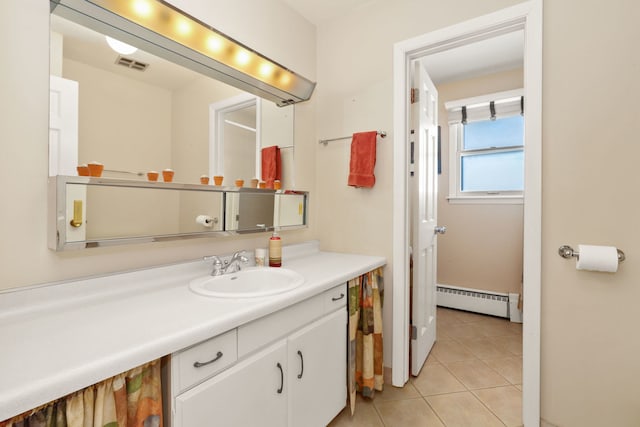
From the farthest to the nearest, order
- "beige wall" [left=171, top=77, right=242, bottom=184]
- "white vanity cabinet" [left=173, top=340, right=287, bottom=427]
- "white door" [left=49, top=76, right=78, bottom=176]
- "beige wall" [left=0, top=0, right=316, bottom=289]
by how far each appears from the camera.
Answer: "beige wall" [left=171, top=77, right=242, bottom=184] < "white door" [left=49, top=76, right=78, bottom=176] < "beige wall" [left=0, top=0, right=316, bottom=289] < "white vanity cabinet" [left=173, top=340, right=287, bottom=427]

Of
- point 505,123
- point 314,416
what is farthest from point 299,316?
point 505,123

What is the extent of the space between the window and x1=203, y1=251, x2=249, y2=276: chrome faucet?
2578 millimetres

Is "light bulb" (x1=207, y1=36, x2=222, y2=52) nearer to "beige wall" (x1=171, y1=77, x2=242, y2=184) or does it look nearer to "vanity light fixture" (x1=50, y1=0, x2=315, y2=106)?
"vanity light fixture" (x1=50, y1=0, x2=315, y2=106)

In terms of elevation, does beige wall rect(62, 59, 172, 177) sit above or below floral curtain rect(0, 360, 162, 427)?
above

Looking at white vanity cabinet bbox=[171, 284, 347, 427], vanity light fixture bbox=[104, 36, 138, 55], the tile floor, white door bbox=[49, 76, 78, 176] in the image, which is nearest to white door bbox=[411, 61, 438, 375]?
the tile floor

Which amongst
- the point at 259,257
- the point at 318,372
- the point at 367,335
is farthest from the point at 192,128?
the point at 367,335

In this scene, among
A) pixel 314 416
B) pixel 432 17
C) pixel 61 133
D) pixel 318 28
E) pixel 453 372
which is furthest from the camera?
pixel 318 28

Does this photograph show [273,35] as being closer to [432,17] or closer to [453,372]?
[432,17]

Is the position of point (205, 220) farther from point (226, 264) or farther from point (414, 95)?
point (414, 95)

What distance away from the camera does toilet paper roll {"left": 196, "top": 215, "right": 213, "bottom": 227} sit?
1.51m

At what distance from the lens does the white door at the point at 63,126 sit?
1079 millimetres

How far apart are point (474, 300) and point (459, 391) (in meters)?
1.48

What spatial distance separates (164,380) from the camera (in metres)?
0.85

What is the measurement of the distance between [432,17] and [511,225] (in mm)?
2166
